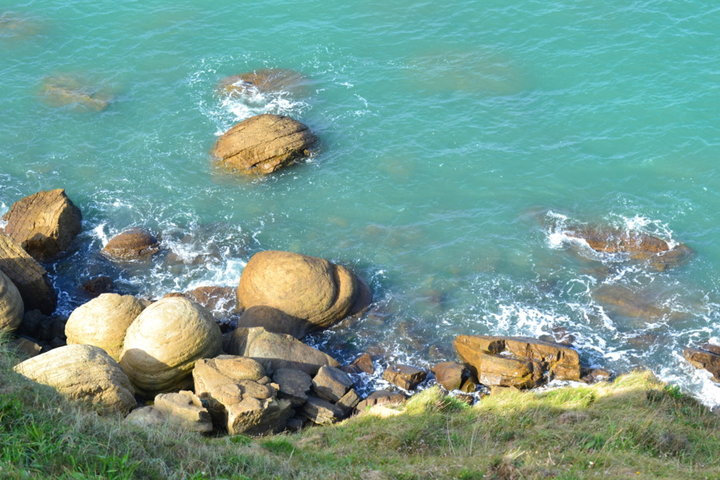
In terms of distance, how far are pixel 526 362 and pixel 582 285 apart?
4623mm

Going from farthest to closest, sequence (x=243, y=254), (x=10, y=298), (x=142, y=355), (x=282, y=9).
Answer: (x=282, y=9) → (x=243, y=254) → (x=10, y=298) → (x=142, y=355)

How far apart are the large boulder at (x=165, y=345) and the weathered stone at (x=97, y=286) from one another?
212 inches

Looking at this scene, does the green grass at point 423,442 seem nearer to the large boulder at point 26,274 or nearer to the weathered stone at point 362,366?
the weathered stone at point 362,366

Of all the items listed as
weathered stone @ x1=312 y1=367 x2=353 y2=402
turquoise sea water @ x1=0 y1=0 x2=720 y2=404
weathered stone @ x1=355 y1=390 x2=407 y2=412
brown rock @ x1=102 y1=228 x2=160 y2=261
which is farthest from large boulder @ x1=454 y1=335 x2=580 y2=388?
brown rock @ x1=102 y1=228 x2=160 y2=261

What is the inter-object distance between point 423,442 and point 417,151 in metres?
16.0

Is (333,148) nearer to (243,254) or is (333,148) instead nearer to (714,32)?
(243,254)

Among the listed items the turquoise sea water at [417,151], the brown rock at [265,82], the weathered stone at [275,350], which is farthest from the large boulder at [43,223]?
the brown rock at [265,82]

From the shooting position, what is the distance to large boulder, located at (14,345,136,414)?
706 inches

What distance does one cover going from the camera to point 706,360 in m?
22.3

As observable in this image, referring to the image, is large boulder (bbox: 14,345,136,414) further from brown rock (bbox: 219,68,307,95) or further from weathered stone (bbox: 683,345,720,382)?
brown rock (bbox: 219,68,307,95)

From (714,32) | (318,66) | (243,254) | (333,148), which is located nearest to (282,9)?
(318,66)

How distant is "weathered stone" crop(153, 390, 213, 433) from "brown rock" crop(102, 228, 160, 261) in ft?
29.7

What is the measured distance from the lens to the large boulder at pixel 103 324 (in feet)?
69.3

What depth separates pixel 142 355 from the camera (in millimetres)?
20047
